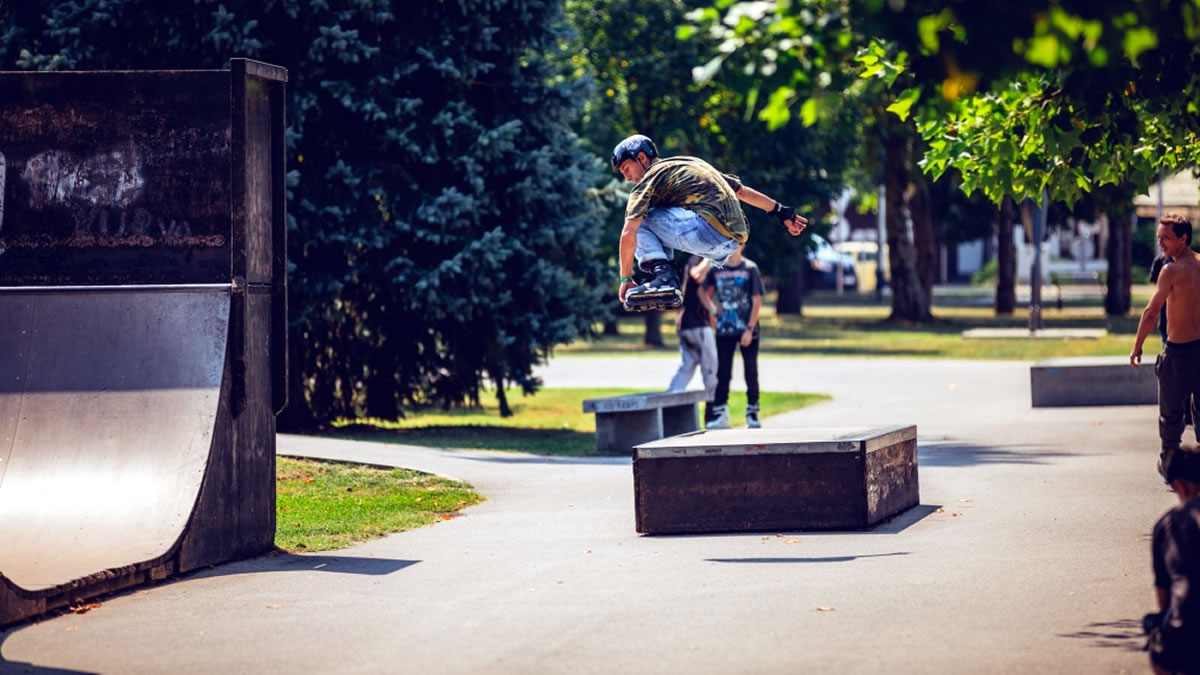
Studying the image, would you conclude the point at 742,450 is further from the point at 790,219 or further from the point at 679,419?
the point at 679,419

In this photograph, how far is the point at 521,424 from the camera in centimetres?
2217

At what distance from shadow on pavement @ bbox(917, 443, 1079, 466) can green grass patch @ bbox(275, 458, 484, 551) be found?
4.23 metres

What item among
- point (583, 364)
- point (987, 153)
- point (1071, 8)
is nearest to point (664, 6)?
point (583, 364)

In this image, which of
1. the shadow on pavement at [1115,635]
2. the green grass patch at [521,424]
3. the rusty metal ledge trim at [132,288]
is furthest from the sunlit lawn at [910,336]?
the shadow on pavement at [1115,635]

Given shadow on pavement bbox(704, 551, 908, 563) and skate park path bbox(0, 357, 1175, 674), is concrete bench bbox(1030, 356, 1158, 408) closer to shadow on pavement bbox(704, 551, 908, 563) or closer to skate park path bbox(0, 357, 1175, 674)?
skate park path bbox(0, 357, 1175, 674)

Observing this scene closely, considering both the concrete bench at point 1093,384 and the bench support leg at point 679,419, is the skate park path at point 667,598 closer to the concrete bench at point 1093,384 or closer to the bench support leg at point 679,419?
the bench support leg at point 679,419

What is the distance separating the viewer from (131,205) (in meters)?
10.6

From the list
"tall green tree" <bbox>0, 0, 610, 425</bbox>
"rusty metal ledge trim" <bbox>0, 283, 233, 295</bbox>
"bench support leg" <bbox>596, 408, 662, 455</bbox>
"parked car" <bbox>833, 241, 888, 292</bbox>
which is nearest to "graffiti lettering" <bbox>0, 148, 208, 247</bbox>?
"rusty metal ledge trim" <bbox>0, 283, 233, 295</bbox>

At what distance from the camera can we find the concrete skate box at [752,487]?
1088cm

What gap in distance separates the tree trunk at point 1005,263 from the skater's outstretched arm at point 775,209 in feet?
122

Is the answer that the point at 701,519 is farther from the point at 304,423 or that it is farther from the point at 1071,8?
the point at 304,423

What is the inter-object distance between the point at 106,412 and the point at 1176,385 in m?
7.64

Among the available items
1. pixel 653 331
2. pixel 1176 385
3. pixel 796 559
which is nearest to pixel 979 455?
pixel 1176 385

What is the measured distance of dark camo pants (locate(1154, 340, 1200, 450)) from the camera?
12594 mm
